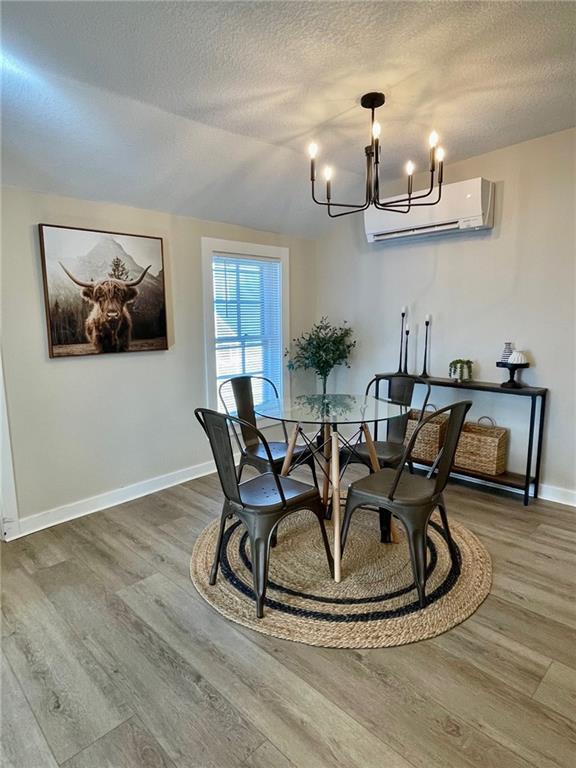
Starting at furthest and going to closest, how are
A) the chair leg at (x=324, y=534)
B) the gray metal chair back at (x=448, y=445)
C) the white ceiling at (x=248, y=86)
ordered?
the chair leg at (x=324, y=534)
the gray metal chair back at (x=448, y=445)
the white ceiling at (x=248, y=86)

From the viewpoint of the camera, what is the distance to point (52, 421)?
2916mm

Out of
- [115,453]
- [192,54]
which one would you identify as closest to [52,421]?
[115,453]

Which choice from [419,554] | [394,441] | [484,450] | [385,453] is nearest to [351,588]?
[419,554]

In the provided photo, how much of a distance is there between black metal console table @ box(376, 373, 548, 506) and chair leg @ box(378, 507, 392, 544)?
115 centimetres

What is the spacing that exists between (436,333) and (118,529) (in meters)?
2.97

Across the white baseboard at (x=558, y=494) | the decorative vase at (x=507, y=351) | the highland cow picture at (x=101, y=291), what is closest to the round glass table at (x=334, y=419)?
the decorative vase at (x=507, y=351)

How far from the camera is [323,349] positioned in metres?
4.20

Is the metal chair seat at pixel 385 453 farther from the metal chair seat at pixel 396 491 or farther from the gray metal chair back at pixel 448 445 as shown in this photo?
the gray metal chair back at pixel 448 445

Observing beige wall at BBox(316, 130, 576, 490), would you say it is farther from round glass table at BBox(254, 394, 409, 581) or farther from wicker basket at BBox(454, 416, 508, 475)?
round glass table at BBox(254, 394, 409, 581)

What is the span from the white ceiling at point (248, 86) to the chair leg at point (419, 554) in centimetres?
223

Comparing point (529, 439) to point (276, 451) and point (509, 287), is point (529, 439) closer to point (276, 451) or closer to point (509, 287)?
point (509, 287)

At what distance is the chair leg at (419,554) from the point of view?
6.59ft

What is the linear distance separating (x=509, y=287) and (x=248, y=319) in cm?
226

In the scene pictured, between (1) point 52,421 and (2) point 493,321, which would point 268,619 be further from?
(2) point 493,321
